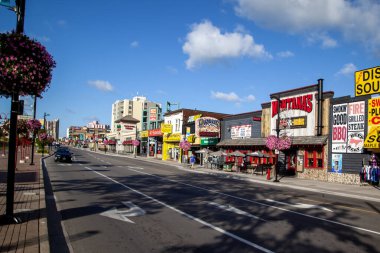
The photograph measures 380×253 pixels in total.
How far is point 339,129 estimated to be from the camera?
1120 inches

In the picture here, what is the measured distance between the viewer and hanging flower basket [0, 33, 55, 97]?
845 centimetres

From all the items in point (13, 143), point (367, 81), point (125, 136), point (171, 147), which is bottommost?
point (171, 147)

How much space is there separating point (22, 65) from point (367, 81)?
80.9ft

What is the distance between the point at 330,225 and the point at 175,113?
168 feet

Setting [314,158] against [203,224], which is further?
[314,158]

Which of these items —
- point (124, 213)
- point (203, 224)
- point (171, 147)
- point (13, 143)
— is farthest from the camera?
point (171, 147)

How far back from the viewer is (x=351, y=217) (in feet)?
42.0

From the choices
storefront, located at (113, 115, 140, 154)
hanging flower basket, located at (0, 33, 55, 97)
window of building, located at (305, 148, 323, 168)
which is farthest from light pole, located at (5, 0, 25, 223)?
storefront, located at (113, 115, 140, 154)

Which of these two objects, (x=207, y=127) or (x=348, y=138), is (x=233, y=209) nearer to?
(x=348, y=138)

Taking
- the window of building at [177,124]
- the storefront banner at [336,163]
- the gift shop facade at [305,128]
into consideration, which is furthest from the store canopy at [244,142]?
the window of building at [177,124]

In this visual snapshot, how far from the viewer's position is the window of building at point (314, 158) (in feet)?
98.9

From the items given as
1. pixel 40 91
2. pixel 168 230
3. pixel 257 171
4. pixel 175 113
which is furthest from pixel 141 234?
pixel 175 113

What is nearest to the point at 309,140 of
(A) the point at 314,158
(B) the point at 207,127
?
(A) the point at 314,158

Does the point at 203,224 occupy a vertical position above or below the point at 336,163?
below
